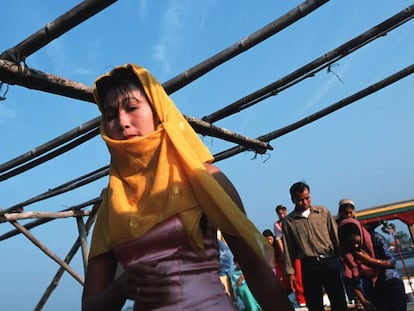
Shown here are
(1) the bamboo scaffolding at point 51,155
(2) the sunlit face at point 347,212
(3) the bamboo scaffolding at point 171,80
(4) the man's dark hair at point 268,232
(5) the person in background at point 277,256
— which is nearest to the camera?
(3) the bamboo scaffolding at point 171,80

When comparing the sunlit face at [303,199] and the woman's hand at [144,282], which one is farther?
the sunlit face at [303,199]

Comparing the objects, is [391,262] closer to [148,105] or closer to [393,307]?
[393,307]

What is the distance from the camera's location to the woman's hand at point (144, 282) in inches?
40.7

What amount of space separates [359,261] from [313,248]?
21.7 inches

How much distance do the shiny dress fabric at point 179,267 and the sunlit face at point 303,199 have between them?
3.45m

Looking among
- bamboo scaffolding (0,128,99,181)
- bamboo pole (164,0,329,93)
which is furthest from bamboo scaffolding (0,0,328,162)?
bamboo scaffolding (0,128,99,181)

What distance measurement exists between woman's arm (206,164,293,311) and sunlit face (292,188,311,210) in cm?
342

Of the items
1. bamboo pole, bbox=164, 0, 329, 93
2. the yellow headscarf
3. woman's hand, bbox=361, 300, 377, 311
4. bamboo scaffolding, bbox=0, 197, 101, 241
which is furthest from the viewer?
bamboo scaffolding, bbox=0, 197, 101, 241

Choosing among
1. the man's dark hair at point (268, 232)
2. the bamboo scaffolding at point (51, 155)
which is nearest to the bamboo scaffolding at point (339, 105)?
the bamboo scaffolding at point (51, 155)

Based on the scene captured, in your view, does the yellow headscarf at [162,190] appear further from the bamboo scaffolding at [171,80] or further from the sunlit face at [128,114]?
the bamboo scaffolding at [171,80]

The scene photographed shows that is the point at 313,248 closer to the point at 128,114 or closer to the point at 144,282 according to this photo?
the point at 128,114

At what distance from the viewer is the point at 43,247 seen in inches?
218

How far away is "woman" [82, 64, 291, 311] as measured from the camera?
3.58 ft

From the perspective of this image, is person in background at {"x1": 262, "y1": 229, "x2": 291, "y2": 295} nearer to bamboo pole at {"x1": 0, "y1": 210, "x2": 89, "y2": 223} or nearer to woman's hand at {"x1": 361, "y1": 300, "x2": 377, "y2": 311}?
woman's hand at {"x1": 361, "y1": 300, "x2": 377, "y2": 311}
